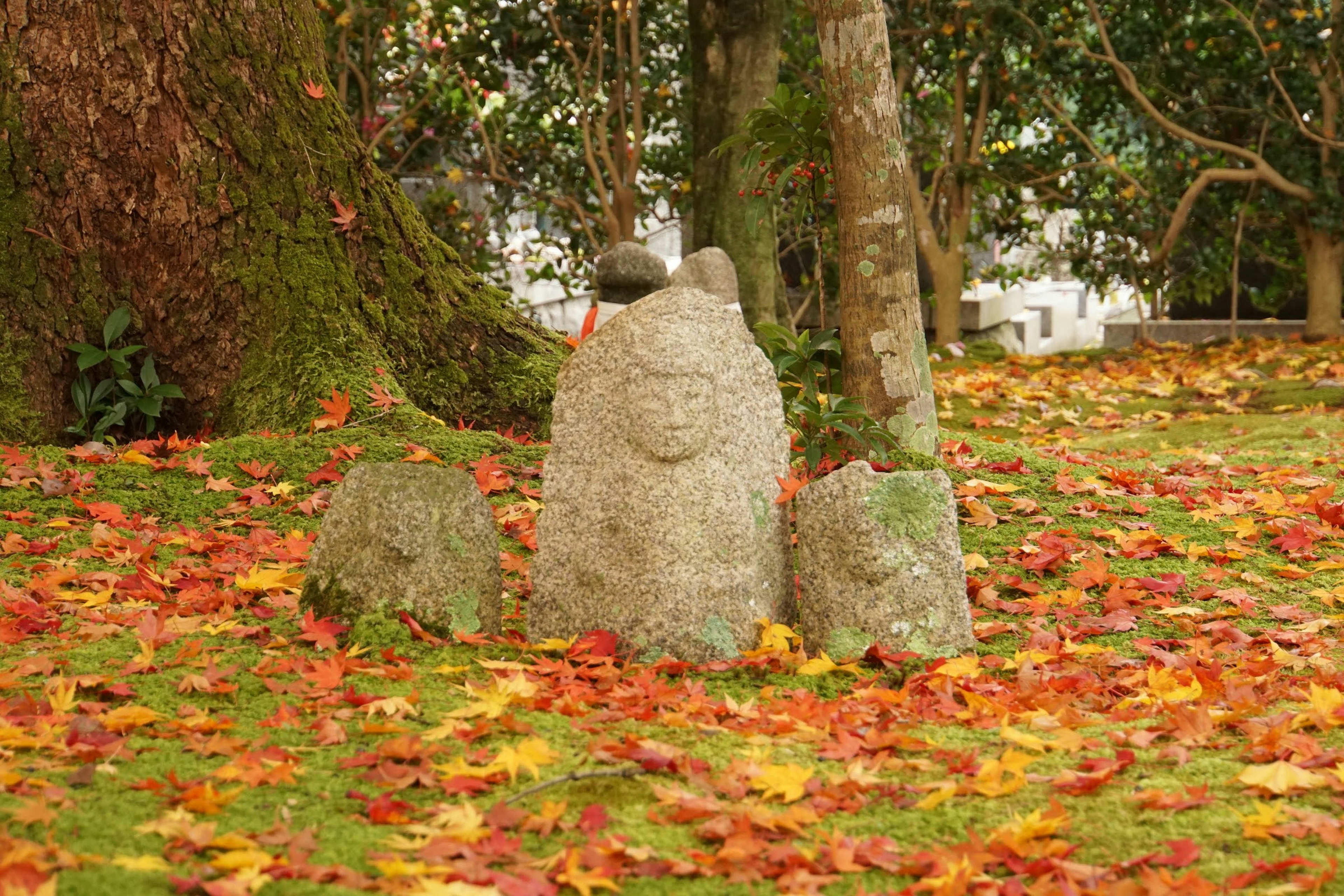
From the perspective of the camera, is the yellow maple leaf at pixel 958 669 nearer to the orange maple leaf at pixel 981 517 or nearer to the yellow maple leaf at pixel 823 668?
the yellow maple leaf at pixel 823 668

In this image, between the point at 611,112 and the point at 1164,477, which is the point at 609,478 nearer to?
the point at 1164,477

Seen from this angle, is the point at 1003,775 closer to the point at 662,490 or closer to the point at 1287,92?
the point at 662,490

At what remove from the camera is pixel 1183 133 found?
10383mm

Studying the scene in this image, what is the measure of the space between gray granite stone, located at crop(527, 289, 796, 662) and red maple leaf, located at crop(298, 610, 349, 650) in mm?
526

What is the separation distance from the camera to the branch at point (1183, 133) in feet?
34.0

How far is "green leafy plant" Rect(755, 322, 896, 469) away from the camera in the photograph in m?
4.41

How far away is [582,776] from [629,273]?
6795mm

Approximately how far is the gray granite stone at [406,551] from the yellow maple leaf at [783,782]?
3.76 feet

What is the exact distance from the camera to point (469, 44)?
35.2 feet

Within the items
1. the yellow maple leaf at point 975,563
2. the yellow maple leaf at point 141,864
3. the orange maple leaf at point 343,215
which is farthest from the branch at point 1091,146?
the yellow maple leaf at point 141,864

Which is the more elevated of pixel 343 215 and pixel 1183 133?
pixel 1183 133

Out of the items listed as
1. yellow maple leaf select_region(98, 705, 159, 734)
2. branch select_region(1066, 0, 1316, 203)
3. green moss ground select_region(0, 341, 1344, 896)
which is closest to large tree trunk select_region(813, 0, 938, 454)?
green moss ground select_region(0, 341, 1344, 896)

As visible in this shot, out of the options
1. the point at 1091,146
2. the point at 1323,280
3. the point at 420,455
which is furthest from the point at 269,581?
the point at 1323,280

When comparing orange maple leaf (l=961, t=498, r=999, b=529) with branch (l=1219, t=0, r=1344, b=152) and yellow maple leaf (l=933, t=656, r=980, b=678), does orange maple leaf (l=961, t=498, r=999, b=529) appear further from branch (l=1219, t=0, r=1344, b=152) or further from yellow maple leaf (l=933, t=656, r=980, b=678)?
branch (l=1219, t=0, r=1344, b=152)
